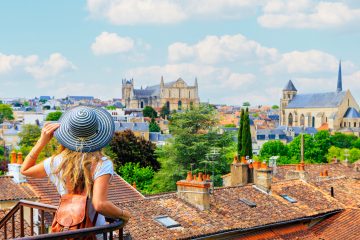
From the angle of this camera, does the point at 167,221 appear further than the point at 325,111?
No

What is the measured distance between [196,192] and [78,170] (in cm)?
1509

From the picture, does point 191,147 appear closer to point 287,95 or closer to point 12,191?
point 12,191

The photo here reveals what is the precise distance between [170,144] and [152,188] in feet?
12.5

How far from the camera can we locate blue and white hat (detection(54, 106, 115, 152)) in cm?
455

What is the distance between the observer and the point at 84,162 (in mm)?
4445

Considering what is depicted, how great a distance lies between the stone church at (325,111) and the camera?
439 ft

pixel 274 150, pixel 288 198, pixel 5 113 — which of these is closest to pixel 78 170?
pixel 288 198

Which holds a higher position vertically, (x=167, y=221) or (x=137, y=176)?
(x=167, y=221)

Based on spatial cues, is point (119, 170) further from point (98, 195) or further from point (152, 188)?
point (98, 195)

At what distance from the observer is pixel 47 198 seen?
67.2ft

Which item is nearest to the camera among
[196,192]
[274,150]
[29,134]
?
[196,192]

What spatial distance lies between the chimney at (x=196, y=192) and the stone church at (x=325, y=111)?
11531 centimetres

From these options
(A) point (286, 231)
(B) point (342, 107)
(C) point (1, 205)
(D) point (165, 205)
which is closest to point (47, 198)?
(C) point (1, 205)

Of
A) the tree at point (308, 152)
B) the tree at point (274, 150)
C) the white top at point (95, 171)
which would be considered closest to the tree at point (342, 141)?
the tree at point (308, 152)
